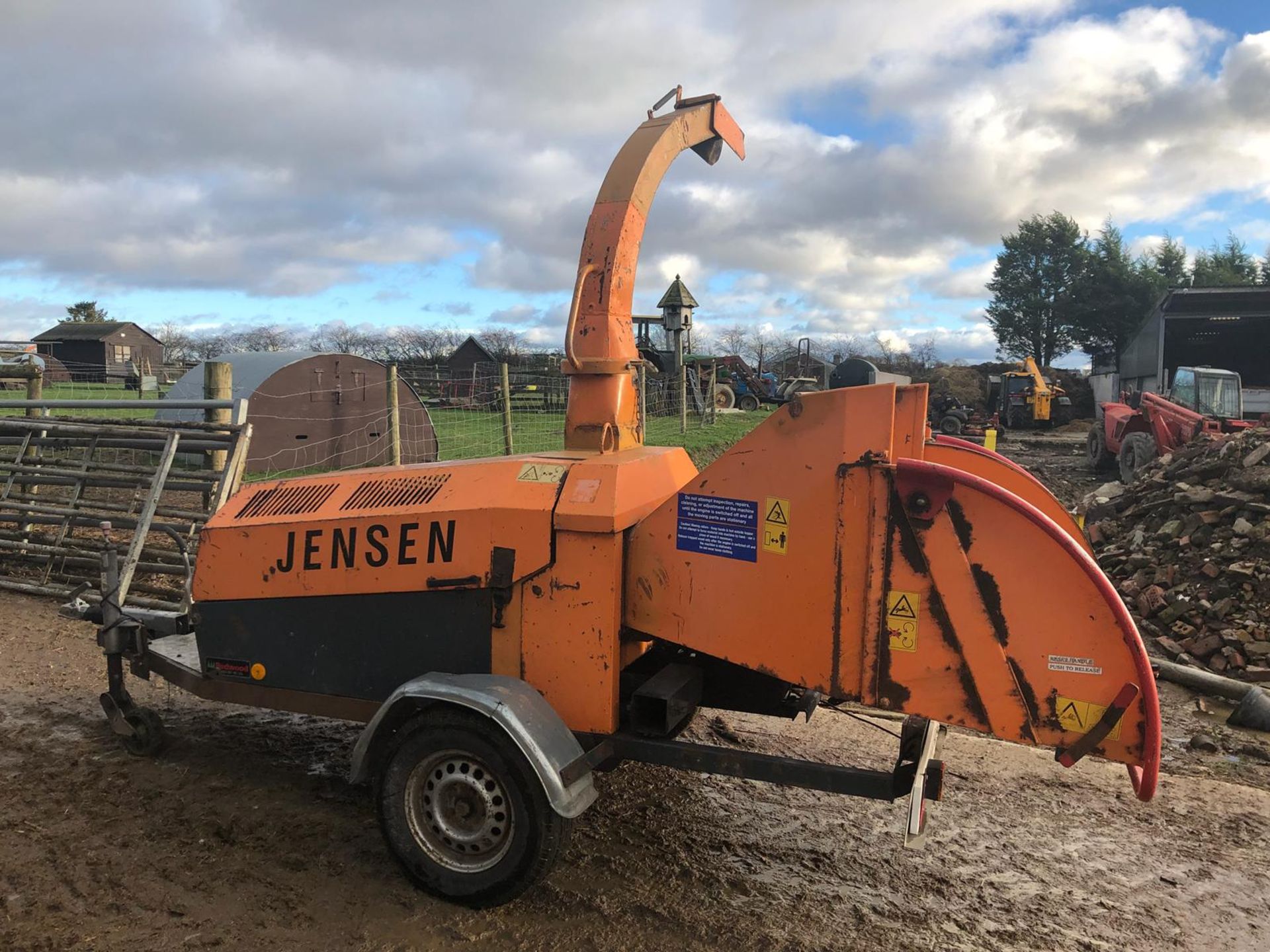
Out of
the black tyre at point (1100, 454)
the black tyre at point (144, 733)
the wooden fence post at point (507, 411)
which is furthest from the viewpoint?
the black tyre at point (1100, 454)

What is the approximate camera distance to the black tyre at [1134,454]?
15.1 metres

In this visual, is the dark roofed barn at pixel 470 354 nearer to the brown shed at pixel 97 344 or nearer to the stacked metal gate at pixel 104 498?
the stacked metal gate at pixel 104 498

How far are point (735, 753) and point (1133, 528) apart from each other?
28.6ft

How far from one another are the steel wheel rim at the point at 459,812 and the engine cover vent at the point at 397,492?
3.39 feet

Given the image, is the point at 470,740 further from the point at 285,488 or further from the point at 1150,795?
the point at 1150,795

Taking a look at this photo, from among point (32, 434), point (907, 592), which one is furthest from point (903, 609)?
point (32, 434)

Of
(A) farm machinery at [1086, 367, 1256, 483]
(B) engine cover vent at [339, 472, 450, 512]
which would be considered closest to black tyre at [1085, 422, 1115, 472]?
(A) farm machinery at [1086, 367, 1256, 483]

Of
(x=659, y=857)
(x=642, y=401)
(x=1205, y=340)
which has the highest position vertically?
(x=1205, y=340)

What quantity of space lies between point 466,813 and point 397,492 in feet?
4.38

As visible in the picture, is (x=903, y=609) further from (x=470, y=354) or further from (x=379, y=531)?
(x=470, y=354)

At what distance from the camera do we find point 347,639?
3465 mm

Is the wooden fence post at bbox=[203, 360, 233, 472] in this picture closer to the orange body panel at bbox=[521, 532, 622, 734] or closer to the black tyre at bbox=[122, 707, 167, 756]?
the black tyre at bbox=[122, 707, 167, 756]

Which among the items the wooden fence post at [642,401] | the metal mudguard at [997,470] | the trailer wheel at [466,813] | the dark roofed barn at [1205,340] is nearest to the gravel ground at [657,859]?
the trailer wheel at [466,813]

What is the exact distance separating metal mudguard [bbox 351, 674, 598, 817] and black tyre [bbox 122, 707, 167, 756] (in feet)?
5.55
